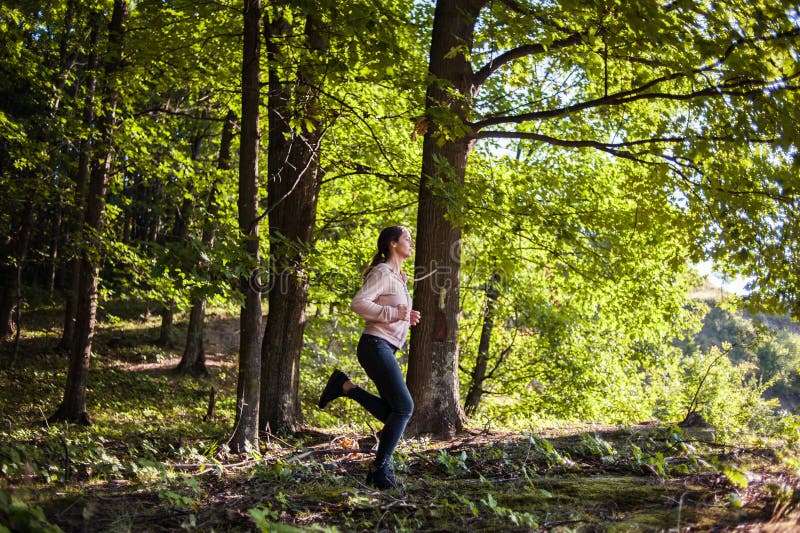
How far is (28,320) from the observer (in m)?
22.0

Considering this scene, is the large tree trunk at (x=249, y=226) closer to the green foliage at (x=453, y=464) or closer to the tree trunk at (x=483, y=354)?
the green foliage at (x=453, y=464)

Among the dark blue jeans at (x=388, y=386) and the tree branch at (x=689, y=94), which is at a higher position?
the tree branch at (x=689, y=94)

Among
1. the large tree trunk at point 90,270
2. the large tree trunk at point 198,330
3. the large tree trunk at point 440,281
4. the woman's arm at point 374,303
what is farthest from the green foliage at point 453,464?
the large tree trunk at point 198,330

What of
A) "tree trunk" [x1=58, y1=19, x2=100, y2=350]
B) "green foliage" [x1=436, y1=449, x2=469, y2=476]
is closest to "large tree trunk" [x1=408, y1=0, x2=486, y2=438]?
"green foliage" [x1=436, y1=449, x2=469, y2=476]

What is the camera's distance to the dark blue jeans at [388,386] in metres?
4.64

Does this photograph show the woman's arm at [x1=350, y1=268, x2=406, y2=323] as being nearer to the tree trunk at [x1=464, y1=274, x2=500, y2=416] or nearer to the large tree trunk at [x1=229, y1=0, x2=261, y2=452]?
the large tree trunk at [x1=229, y1=0, x2=261, y2=452]

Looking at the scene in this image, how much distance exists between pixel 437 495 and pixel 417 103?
4.38m

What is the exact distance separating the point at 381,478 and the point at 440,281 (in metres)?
3.72

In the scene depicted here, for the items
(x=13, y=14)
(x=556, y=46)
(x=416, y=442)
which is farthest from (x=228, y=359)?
(x=556, y=46)

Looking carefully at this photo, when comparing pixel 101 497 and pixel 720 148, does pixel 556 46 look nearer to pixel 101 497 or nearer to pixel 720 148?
pixel 720 148

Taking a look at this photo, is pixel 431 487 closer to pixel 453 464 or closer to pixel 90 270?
pixel 453 464

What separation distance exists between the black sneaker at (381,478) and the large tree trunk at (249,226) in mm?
2015

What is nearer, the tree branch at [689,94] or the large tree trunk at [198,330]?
the tree branch at [689,94]

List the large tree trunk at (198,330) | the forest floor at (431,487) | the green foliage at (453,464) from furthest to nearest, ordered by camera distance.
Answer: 1. the large tree trunk at (198,330)
2. the green foliage at (453,464)
3. the forest floor at (431,487)
